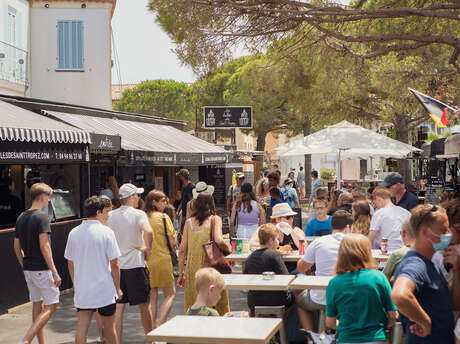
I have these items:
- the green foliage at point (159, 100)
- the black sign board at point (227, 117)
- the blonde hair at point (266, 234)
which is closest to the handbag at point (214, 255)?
the blonde hair at point (266, 234)

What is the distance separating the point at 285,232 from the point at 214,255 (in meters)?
1.44

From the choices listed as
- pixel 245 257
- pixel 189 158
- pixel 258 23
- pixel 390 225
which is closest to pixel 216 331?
pixel 245 257

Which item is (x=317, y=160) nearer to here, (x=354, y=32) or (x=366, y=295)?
(x=354, y=32)

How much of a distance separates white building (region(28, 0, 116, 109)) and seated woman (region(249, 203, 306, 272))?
1234 cm

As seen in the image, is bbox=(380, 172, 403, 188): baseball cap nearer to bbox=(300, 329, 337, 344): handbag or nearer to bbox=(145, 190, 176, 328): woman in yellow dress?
bbox=(145, 190, 176, 328): woman in yellow dress

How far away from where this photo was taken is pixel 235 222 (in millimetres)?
9781

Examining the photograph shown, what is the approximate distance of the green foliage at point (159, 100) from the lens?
210ft

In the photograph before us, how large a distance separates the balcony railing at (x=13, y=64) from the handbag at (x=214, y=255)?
11.8 m

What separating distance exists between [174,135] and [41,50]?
528cm

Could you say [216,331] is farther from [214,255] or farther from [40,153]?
[40,153]

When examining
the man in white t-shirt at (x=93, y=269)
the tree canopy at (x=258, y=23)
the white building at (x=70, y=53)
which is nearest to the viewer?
the man in white t-shirt at (x=93, y=269)

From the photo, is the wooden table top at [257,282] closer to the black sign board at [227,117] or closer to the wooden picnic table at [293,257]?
the wooden picnic table at [293,257]

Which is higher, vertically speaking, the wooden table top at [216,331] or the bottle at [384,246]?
the bottle at [384,246]

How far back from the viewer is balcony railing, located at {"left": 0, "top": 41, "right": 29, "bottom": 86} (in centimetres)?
1708
